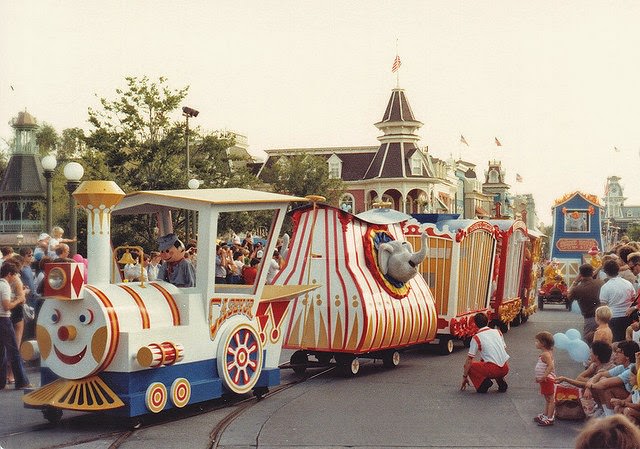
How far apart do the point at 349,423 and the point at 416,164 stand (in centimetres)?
6927

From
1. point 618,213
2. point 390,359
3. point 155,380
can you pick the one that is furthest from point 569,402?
point 618,213

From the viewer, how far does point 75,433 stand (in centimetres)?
943

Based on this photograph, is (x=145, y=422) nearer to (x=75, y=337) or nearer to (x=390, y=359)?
(x=75, y=337)

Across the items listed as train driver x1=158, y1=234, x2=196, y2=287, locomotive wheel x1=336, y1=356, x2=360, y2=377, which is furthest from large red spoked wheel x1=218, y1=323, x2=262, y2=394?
locomotive wheel x1=336, y1=356, x2=360, y2=377

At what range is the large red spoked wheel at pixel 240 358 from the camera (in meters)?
10.7

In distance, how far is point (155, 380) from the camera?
9.75 metres

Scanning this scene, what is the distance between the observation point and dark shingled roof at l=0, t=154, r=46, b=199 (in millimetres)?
62938

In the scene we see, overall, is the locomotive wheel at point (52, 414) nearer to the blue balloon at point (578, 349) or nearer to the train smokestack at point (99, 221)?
the train smokestack at point (99, 221)

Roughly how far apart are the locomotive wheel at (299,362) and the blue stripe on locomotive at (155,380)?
130 inches

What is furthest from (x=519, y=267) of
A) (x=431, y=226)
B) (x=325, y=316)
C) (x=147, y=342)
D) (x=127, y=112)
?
(x=127, y=112)

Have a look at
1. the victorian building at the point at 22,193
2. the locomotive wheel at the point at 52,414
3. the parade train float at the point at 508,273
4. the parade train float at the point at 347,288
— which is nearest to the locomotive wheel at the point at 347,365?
the parade train float at the point at 347,288

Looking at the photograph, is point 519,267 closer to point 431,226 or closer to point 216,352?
point 431,226

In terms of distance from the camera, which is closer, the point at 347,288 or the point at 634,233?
the point at 347,288

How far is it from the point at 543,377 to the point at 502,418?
0.60 metres
